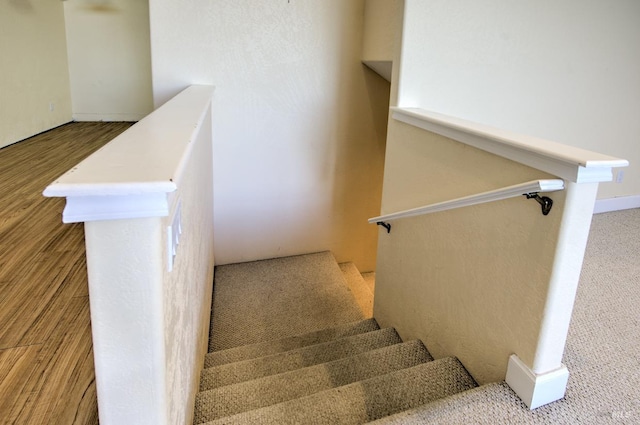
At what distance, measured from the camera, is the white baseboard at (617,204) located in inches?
132

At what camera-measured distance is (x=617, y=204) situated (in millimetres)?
3422

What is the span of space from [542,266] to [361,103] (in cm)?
247

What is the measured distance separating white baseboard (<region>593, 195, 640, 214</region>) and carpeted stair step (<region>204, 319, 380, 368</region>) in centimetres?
205

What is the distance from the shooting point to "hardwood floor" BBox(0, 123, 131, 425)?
4.88 ft

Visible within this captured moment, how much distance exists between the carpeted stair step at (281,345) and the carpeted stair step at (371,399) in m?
0.87

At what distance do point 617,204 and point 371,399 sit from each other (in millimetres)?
2926

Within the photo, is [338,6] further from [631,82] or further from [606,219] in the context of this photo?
[606,219]

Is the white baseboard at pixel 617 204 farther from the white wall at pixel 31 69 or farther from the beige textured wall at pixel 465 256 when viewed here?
the white wall at pixel 31 69

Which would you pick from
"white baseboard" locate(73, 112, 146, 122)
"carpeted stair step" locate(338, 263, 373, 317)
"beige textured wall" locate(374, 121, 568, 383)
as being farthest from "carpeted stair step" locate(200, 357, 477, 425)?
"white baseboard" locate(73, 112, 146, 122)

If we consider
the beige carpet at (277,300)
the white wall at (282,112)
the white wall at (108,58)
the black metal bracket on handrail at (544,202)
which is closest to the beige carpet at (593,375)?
the black metal bracket on handrail at (544,202)

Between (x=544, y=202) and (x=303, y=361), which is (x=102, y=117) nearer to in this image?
(x=303, y=361)

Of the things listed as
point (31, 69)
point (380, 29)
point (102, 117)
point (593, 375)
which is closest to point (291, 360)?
point (593, 375)

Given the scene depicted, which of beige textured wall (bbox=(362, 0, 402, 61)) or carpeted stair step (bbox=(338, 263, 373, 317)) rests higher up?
beige textured wall (bbox=(362, 0, 402, 61))

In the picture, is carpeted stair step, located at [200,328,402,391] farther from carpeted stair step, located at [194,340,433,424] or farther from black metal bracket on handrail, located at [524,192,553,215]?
black metal bracket on handrail, located at [524,192,553,215]
